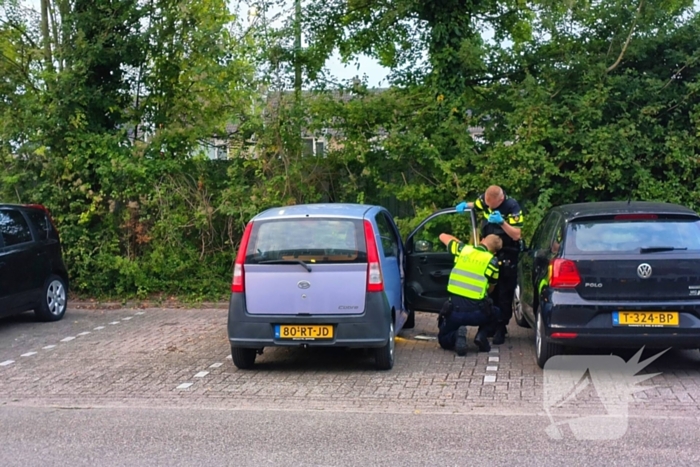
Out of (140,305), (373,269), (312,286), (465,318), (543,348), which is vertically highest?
(373,269)

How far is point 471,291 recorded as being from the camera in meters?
8.78

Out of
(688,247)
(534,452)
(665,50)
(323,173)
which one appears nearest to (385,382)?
(534,452)

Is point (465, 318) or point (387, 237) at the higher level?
point (387, 237)

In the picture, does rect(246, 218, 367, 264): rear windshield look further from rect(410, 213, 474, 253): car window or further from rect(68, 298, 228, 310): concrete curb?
rect(68, 298, 228, 310): concrete curb

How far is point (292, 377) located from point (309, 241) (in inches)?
55.6

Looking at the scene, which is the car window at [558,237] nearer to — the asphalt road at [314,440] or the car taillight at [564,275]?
the car taillight at [564,275]

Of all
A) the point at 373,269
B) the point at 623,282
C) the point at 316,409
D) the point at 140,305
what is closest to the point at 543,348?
the point at 623,282

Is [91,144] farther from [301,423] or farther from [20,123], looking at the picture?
[301,423]

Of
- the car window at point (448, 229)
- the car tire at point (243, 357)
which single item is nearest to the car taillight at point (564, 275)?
the car tire at point (243, 357)

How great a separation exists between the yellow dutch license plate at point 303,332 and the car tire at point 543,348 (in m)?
2.15

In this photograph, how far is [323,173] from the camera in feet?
46.5

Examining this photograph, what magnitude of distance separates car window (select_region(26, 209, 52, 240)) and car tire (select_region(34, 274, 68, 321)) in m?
0.66

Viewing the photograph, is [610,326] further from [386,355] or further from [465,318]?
[386,355]

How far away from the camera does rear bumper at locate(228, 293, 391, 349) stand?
786 centimetres
